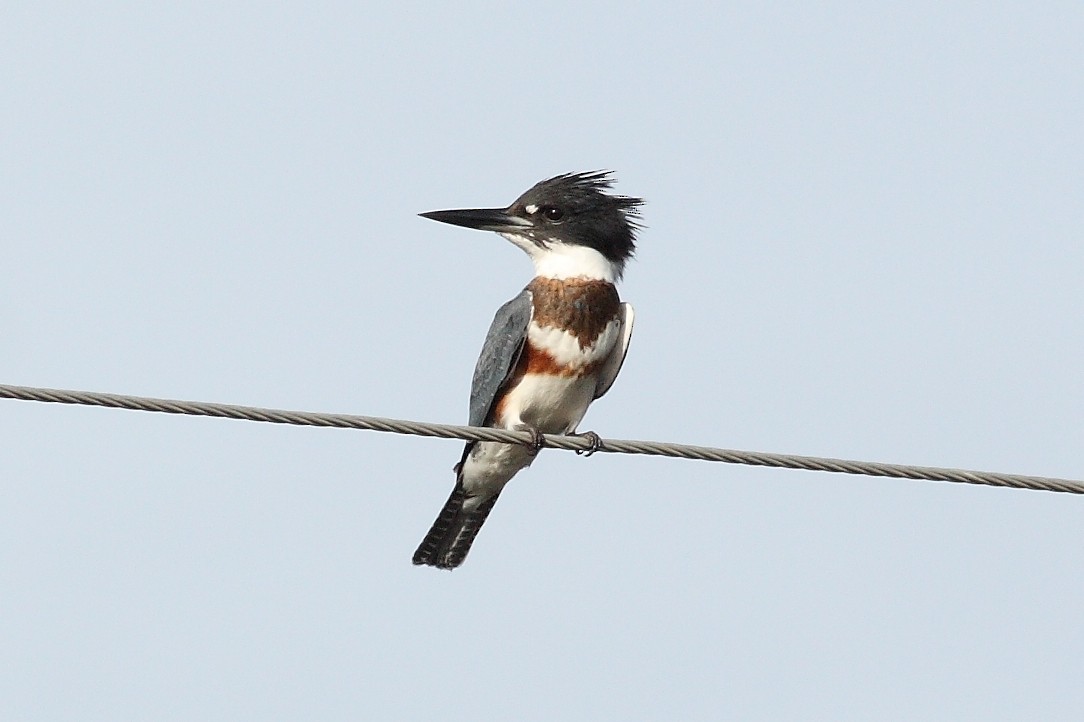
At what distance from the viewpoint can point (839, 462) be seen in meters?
4.36

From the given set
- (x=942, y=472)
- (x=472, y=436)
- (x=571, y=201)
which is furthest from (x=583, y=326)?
(x=942, y=472)

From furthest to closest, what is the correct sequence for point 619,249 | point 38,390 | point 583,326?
point 619,249 < point 583,326 < point 38,390

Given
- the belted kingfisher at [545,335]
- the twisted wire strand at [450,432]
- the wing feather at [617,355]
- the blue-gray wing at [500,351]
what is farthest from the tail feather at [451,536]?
the twisted wire strand at [450,432]

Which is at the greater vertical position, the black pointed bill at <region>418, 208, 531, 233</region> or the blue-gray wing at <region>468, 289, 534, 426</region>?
the black pointed bill at <region>418, 208, 531, 233</region>

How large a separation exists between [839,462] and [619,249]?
2.52m

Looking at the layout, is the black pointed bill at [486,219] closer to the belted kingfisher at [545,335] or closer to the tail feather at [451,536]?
the belted kingfisher at [545,335]

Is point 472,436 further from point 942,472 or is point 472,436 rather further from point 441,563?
point 441,563

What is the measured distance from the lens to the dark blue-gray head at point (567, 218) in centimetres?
666

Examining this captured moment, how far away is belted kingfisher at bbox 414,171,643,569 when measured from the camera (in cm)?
622

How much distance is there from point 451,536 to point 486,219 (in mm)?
1278

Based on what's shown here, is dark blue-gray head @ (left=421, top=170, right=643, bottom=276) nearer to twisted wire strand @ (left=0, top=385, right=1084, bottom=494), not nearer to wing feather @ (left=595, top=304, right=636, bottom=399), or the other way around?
wing feather @ (left=595, top=304, right=636, bottom=399)

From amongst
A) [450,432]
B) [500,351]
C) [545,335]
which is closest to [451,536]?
[500,351]

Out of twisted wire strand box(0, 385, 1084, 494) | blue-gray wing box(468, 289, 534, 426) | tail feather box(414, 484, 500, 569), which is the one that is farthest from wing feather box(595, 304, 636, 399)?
twisted wire strand box(0, 385, 1084, 494)

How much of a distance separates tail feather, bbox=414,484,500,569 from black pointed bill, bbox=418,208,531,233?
110cm
